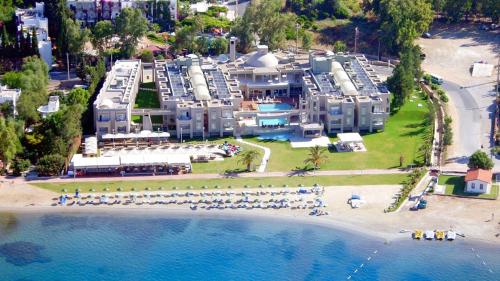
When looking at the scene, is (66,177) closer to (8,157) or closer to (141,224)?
(8,157)

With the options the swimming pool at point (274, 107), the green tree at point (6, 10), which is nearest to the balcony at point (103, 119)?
the swimming pool at point (274, 107)

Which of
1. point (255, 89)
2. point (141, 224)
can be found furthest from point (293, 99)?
point (141, 224)

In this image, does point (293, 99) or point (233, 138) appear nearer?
point (233, 138)

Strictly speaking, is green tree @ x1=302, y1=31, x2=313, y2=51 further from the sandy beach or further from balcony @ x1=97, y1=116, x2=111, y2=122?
the sandy beach

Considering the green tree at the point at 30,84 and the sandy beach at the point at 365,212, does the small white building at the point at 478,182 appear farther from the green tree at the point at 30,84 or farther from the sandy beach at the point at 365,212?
the green tree at the point at 30,84

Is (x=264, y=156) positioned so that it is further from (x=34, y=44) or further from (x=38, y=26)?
(x=38, y=26)

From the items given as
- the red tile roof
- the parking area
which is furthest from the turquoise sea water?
the parking area

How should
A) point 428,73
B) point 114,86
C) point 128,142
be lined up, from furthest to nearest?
1. point 428,73
2. point 114,86
3. point 128,142
